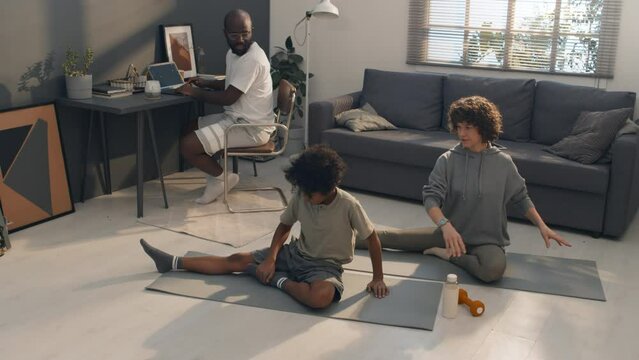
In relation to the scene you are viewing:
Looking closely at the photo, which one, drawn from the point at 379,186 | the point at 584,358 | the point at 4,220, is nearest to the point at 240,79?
the point at 379,186

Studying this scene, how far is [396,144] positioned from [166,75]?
1557 mm

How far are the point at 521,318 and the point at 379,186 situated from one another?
6.30 ft

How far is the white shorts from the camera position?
193 inches

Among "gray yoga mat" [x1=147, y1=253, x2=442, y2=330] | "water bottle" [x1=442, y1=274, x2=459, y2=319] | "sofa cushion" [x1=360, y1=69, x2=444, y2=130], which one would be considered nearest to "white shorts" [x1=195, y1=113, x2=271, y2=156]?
"sofa cushion" [x1=360, y1=69, x2=444, y2=130]

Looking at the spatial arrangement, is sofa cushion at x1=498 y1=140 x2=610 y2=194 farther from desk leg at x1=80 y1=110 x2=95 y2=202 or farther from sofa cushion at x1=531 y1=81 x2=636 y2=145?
desk leg at x1=80 y1=110 x2=95 y2=202

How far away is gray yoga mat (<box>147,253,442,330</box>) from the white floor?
0.06 m

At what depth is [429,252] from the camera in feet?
13.8

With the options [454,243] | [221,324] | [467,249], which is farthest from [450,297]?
[221,324]

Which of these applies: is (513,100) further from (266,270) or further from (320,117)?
(266,270)

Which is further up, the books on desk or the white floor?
the books on desk

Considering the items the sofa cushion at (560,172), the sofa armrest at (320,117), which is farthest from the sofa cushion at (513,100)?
the sofa armrest at (320,117)

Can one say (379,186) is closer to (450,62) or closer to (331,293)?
(450,62)

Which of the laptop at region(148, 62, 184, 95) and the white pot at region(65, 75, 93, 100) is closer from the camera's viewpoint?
the white pot at region(65, 75, 93, 100)

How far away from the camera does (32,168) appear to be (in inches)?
180
